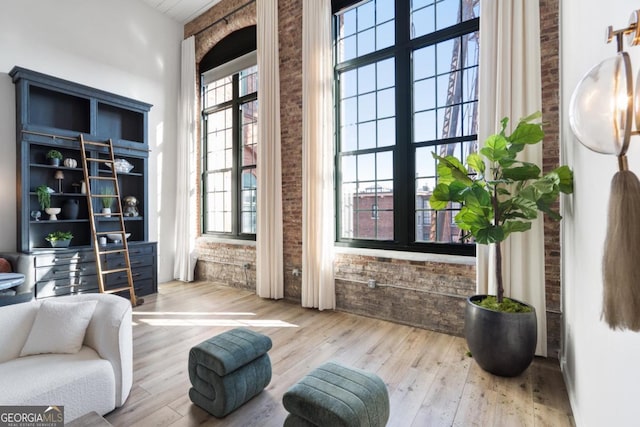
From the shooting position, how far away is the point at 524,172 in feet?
8.07

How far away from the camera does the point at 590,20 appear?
1710mm

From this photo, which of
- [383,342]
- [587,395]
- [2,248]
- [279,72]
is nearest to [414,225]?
[383,342]

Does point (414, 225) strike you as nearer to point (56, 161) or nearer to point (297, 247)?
point (297, 247)

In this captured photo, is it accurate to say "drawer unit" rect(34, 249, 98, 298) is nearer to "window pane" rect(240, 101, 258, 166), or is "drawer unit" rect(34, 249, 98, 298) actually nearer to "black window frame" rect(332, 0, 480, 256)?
"window pane" rect(240, 101, 258, 166)

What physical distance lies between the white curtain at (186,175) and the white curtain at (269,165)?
190cm

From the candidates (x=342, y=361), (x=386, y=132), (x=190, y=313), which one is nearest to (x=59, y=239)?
(x=190, y=313)

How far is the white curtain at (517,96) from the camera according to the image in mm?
2803

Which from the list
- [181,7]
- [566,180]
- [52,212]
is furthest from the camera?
[181,7]

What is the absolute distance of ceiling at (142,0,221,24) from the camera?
5.52 metres

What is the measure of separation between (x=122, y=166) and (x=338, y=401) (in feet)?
16.6

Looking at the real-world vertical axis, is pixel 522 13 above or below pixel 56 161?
above

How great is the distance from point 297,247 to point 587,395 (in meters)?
3.46

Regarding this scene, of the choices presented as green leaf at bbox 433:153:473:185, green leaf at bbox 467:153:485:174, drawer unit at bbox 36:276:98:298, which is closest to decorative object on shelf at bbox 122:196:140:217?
drawer unit at bbox 36:276:98:298

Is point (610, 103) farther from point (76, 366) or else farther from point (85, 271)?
point (85, 271)
